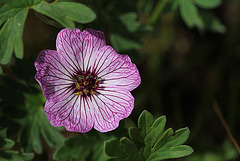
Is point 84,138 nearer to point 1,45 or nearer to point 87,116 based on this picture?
point 87,116

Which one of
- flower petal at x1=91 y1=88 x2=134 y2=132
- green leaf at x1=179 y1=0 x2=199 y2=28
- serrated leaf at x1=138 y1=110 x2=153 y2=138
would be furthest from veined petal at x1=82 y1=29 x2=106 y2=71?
green leaf at x1=179 y1=0 x2=199 y2=28

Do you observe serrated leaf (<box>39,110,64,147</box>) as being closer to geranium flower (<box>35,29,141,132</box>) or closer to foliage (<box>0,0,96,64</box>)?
geranium flower (<box>35,29,141,132</box>)

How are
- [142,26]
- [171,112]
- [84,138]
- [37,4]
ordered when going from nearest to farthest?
[37,4], [84,138], [142,26], [171,112]

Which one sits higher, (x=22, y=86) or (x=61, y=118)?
(x=61, y=118)

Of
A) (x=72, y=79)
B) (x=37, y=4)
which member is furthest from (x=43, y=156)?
(x=37, y=4)

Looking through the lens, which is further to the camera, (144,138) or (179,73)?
(179,73)

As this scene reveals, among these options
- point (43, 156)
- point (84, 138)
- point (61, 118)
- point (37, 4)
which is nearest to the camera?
point (61, 118)
